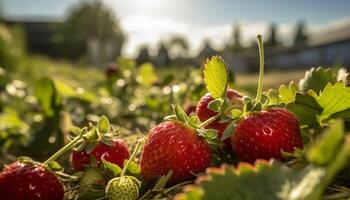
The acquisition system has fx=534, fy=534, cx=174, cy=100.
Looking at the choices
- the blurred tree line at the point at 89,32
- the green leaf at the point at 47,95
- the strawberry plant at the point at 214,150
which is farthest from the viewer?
the blurred tree line at the point at 89,32

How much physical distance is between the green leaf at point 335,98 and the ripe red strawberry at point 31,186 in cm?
39

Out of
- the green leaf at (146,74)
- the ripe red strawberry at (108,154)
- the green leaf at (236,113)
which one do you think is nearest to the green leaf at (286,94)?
the green leaf at (236,113)

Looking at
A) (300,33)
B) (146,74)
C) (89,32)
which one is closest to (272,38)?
(300,33)

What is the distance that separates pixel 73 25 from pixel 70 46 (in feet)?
10.3

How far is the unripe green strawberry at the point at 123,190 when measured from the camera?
24.9 inches

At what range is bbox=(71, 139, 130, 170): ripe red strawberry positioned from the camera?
0.84 m

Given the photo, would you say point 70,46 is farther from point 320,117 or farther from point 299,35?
point 320,117

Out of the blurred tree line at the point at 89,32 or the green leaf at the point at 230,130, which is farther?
the blurred tree line at the point at 89,32

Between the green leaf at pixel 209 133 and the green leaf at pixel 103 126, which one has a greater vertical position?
the green leaf at pixel 209 133

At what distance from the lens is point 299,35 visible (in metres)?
50.2

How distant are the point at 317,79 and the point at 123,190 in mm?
427

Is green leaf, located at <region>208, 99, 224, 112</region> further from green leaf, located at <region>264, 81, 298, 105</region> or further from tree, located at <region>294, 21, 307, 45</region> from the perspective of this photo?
tree, located at <region>294, 21, 307, 45</region>

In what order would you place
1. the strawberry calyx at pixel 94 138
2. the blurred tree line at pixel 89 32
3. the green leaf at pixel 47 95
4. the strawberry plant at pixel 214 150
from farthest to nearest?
the blurred tree line at pixel 89 32, the green leaf at pixel 47 95, the strawberry calyx at pixel 94 138, the strawberry plant at pixel 214 150

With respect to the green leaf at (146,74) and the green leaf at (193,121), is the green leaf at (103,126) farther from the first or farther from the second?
the green leaf at (146,74)
